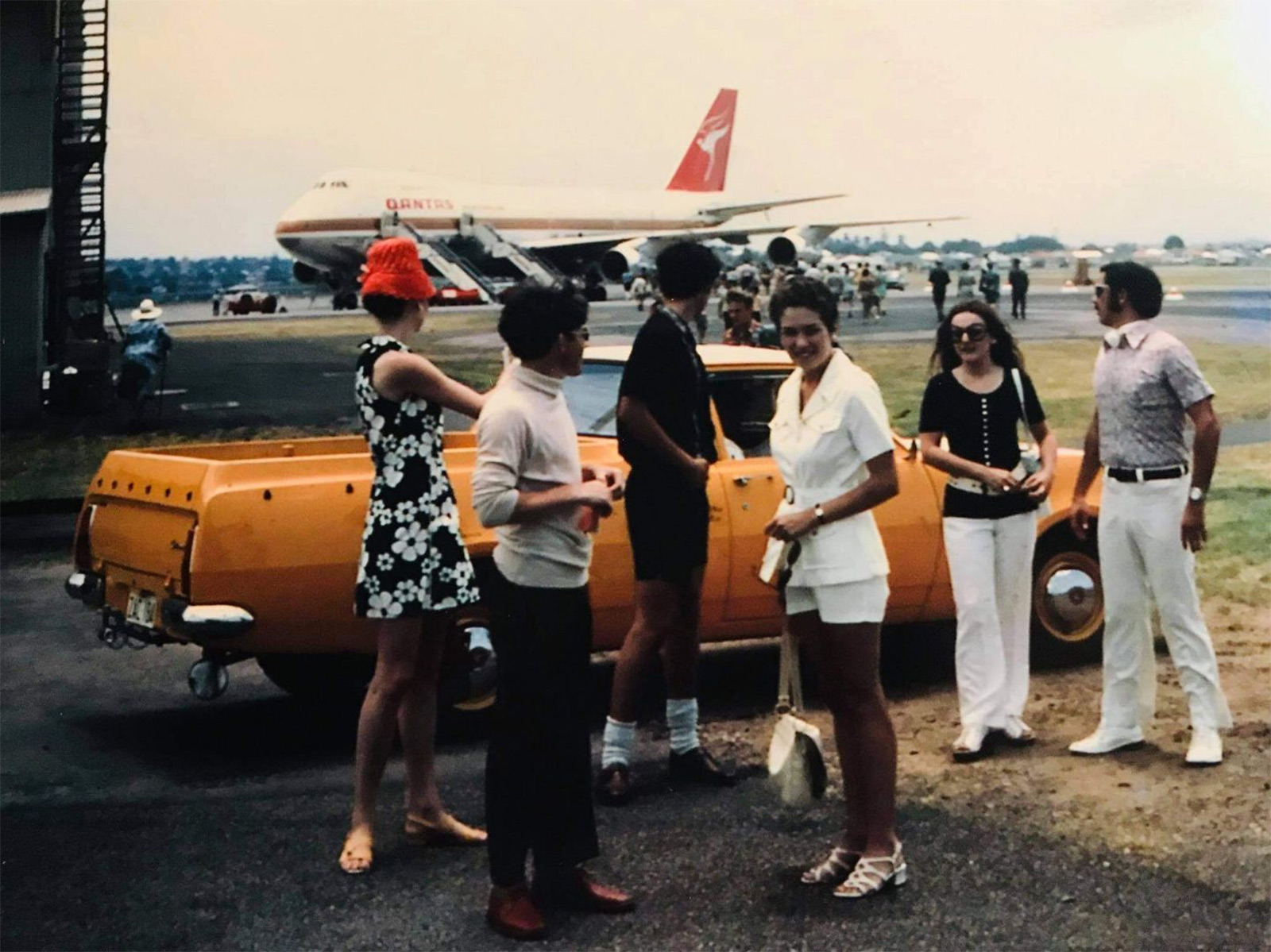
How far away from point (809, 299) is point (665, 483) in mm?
910

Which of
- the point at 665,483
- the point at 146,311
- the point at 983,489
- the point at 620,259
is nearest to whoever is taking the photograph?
the point at 665,483

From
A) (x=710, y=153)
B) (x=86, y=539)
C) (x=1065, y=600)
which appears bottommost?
(x=1065, y=600)

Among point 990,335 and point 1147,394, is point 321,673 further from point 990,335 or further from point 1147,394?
point 1147,394

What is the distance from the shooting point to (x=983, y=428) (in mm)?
4586

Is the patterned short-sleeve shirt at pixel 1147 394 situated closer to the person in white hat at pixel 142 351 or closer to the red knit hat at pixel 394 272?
the red knit hat at pixel 394 272

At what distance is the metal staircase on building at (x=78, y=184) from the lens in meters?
5.72

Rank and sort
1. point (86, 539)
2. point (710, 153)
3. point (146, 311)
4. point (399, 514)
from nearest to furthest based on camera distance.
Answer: point (399, 514)
point (86, 539)
point (710, 153)
point (146, 311)

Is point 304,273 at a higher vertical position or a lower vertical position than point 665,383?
higher

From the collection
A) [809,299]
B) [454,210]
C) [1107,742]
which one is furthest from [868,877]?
[454,210]

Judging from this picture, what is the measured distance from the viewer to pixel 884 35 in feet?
18.7

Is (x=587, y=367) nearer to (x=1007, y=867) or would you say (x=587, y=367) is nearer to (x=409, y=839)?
(x=409, y=839)

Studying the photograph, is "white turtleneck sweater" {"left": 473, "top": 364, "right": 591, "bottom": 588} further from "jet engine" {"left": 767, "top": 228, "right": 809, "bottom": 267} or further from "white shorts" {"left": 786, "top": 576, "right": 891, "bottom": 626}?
"jet engine" {"left": 767, "top": 228, "right": 809, "bottom": 267}

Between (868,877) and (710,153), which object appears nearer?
(868,877)

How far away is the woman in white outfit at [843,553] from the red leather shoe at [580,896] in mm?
495
